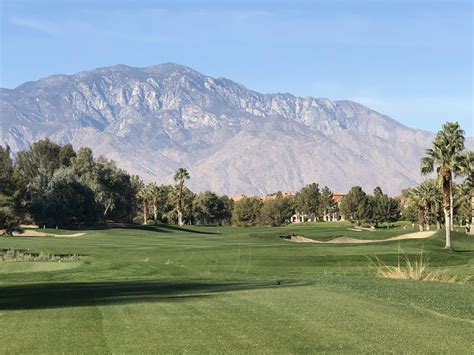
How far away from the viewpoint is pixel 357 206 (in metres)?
178

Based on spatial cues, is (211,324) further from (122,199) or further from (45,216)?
(122,199)

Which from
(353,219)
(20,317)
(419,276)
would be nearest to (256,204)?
(353,219)

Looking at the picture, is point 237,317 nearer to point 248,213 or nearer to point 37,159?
point 37,159

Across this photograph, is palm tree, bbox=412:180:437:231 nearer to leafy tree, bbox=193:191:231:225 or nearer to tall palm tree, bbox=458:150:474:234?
tall palm tree, bbox=458:150:474:234

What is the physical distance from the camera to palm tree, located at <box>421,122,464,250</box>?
2424 inches

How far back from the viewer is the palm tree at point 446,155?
61562mm

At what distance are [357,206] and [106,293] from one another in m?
160

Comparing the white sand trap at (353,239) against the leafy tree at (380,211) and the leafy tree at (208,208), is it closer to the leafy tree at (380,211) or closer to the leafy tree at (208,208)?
the leafy tree at (380,211)

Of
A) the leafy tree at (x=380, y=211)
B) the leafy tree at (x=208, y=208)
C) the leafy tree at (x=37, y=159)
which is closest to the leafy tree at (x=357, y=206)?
the leafy tree at (x=380, y=211)

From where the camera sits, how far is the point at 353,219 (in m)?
182

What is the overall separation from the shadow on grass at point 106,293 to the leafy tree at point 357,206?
153 m

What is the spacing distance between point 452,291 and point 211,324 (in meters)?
10.1

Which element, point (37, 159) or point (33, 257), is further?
point (37, 159)

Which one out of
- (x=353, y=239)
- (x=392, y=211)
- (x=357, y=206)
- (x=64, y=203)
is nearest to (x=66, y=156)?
(x=64, y=203)
